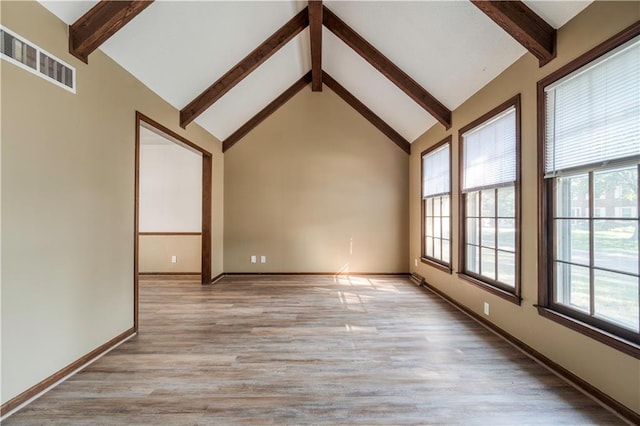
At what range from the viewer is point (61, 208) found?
221 cm

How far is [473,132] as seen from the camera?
12.0 feet

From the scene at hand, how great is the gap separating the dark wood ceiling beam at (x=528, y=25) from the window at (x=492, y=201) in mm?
478

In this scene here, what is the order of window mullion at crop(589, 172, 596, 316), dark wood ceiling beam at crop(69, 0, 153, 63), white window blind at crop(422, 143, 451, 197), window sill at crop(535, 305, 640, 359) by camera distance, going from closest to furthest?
window sill at crop(535, 305, 640, 359) → window mullion at crop(589, 172, 596, 316) → dark wood ceiling beam at crop(69, 0, 153, 63) → white window blind at crop(422, 143, 451, 197)

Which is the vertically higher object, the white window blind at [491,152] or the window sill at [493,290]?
the white window blind at [491,152]

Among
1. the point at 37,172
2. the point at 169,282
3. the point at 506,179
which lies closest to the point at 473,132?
the point at 506,179

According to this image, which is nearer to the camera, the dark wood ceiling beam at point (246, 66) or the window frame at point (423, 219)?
the dark wood ceiling beam at point (246, 66)

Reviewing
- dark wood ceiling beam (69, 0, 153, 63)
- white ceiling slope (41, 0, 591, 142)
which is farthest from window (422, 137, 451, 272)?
dark wood ceiling beam (69, 0, 153, 63)

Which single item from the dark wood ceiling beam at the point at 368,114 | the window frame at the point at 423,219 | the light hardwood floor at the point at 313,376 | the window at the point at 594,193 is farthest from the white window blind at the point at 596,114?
the dark wood ceiling beam at the point at 368,114

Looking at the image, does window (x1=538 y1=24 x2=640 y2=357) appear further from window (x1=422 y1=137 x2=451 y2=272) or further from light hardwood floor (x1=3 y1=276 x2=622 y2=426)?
window (x1=422 y1=137 x2=451 y2=272)

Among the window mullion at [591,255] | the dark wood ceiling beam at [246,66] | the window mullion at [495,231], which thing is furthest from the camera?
the dark wood ceiling beam at [246,66]

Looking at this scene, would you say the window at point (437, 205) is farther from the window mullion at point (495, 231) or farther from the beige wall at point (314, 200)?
the window mullion at point (495, 231)

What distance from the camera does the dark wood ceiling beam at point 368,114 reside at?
18.8ft

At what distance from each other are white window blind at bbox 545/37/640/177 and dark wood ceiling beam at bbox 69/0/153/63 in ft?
11.1

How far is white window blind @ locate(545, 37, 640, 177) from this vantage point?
71.1 inches
